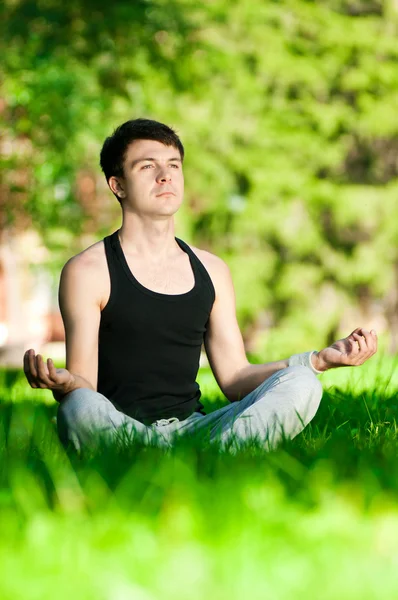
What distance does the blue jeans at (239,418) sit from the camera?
124 inches

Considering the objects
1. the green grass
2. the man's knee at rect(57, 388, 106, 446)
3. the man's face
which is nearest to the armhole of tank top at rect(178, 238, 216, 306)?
the man's face

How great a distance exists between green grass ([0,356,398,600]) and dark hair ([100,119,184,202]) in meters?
1.56

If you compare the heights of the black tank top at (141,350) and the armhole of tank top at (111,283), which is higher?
the armhole of tank top at (111,283)

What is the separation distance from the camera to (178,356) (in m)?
3.83

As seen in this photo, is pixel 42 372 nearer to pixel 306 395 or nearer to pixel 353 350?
pixel 306 395

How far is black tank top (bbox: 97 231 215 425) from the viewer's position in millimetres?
3742

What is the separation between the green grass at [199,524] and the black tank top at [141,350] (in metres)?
0.89

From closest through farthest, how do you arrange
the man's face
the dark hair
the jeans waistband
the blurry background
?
1. the jeans waistband
2. the man's face
3. the dark hair
4. the blurry background

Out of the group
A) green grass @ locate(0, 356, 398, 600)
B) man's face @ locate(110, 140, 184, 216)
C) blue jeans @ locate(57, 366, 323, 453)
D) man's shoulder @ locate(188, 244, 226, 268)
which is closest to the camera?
green grass @ locate(0, 356, 398, 600)

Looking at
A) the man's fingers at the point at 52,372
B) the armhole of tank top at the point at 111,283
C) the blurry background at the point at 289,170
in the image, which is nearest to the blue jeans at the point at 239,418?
the man's fingers at the point at 52,372

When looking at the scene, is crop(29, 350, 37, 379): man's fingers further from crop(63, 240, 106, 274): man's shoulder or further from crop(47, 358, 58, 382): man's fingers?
crop(63, 240, 106, 274): man's shoulder

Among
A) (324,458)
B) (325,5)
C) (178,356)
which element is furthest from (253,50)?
(324,458)

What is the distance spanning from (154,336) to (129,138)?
86cm

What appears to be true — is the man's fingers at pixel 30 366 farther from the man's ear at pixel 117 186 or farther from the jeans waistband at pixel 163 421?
the man's ear at pixel 117 186
